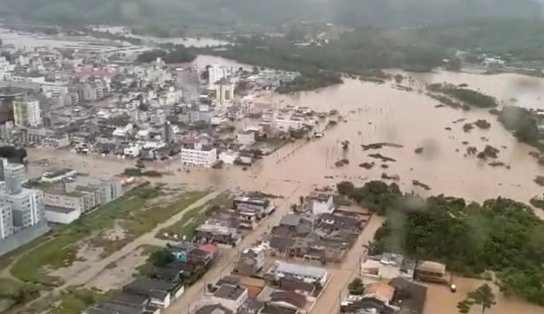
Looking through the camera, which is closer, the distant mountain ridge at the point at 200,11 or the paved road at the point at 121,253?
the paved road at the point at 121,253

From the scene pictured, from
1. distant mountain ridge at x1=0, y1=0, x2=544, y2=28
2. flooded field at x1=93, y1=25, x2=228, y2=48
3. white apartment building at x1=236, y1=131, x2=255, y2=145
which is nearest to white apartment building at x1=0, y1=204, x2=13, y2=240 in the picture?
white apartment building at x1=236, y1=131, x2=255, y2=145

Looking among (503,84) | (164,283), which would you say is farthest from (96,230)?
(503,84)

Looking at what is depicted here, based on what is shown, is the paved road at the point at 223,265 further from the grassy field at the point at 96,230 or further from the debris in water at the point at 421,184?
the debris in water at the point at 421,184

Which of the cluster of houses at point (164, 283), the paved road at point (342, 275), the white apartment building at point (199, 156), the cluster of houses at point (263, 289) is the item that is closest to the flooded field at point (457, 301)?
the paved road at point (342, 275)

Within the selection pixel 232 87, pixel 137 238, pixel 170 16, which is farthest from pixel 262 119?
pixel 170 16

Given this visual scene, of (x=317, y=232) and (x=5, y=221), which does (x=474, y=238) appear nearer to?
(x=317, y=232)

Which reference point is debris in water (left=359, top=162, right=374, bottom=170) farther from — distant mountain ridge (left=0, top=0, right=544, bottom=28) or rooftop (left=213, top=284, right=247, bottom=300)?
distant mountain ridge (left=0, top=0, right=544, bottom=28)
